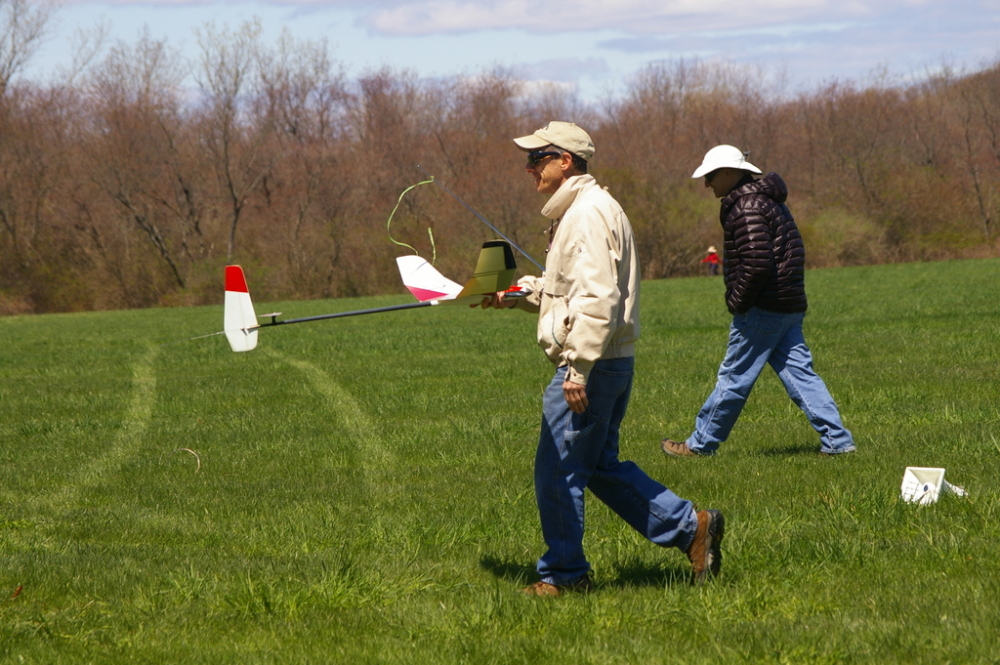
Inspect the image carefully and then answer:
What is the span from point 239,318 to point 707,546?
9.89 feet

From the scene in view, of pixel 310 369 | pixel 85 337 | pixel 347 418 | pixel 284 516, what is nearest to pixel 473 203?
pixel 85 337

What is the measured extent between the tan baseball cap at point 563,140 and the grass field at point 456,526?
6.17 feet

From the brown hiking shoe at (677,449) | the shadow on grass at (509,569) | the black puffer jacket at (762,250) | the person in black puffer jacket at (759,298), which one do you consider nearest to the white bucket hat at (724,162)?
the person in black puffer jacket at (759,298)

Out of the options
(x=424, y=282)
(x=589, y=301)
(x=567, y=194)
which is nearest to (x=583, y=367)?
(x=589, y=301)

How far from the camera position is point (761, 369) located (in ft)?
24.7

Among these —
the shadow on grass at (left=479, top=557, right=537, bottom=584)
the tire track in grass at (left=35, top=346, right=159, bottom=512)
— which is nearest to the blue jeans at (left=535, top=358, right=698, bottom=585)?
the shadow on grass at (left=479, top=557, right=537, bottom=584)

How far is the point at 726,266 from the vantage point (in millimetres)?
7711

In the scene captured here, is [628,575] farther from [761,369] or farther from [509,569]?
[761,369]

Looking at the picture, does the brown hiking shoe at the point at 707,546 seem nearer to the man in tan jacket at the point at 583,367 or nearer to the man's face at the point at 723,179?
the man in tan jacket at the point at 583,367

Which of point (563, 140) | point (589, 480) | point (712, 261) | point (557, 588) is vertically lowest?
point (712, 261)

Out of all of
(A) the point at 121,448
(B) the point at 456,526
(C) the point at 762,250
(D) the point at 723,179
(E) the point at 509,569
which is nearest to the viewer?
(E) the point at 509,569

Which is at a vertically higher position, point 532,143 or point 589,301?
point 532,143

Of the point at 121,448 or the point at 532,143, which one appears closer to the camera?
the point at 532,143

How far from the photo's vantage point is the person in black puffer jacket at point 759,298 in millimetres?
7363
